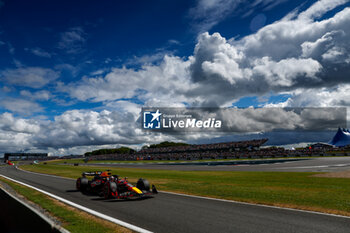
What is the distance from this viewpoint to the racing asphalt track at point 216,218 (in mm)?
6594

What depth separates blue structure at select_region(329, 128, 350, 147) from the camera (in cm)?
9155

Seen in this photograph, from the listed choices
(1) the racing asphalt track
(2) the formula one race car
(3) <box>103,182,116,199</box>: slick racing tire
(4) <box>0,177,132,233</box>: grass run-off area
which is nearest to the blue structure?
(2) the formula one race car

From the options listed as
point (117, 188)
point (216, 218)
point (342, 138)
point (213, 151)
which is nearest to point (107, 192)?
point (117, 188)

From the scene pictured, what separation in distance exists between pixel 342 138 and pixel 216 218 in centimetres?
10672

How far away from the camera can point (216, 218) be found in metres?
7.74

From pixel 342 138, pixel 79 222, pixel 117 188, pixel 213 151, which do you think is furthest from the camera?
pixel 342 138

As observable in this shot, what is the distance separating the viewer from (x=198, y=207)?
9.47 m

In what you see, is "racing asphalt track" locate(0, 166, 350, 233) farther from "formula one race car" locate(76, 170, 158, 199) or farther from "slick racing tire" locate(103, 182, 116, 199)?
"slick racing tire" locate(103, 182, 116, 199)

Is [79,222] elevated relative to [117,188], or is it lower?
lower

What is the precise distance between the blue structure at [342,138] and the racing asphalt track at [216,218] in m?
102

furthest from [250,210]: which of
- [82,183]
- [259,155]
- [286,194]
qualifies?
[259,155]

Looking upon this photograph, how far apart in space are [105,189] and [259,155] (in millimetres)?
52957

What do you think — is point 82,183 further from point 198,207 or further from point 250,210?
point 250,210

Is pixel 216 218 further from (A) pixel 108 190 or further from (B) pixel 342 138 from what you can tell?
(B) pixel 342 138
